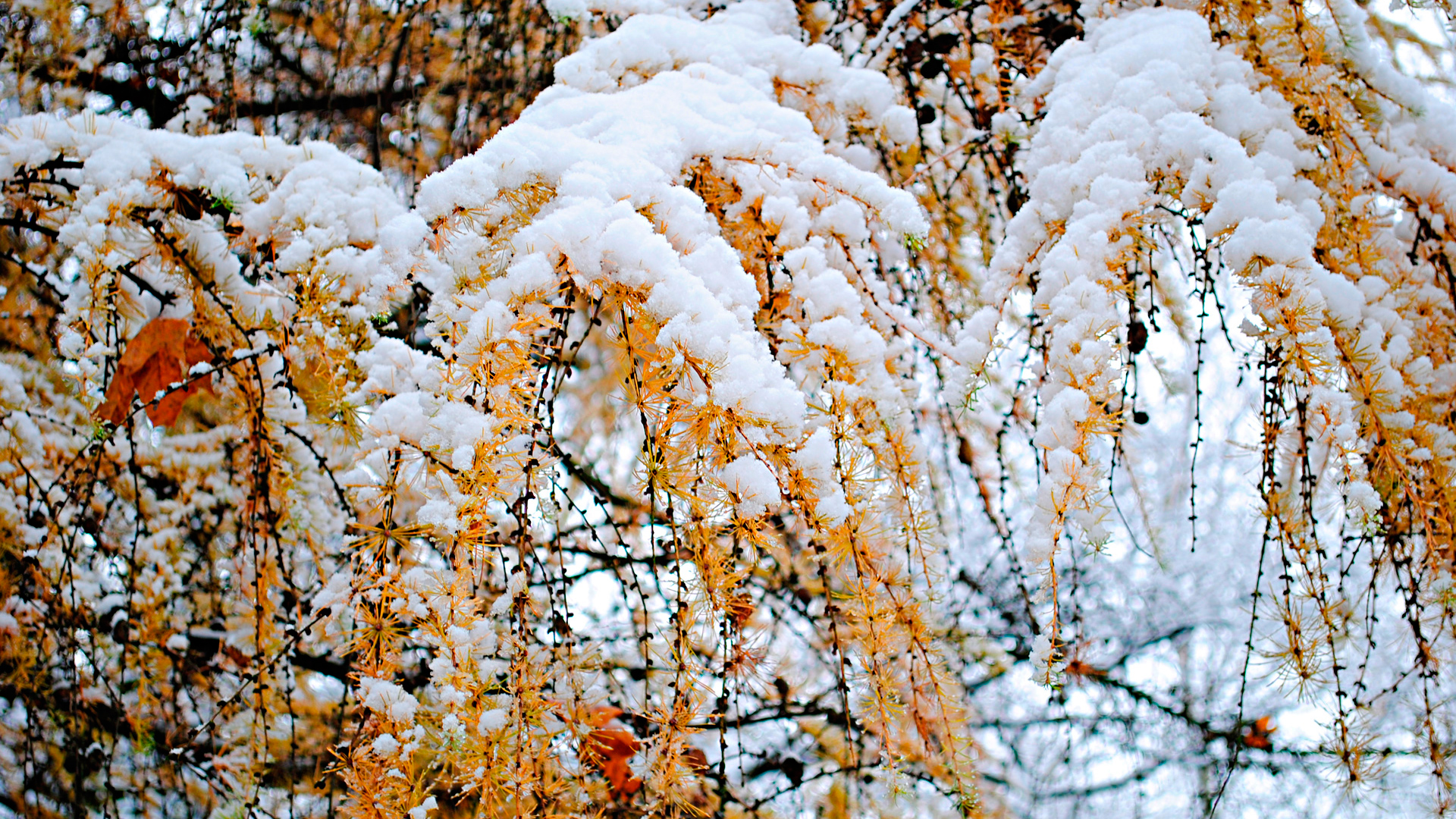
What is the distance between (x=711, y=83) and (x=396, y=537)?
2.59ft

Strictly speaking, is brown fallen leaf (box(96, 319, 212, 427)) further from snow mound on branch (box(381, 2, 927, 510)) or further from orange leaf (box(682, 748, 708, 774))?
orange leaf (box(682, 748, 708, 774))

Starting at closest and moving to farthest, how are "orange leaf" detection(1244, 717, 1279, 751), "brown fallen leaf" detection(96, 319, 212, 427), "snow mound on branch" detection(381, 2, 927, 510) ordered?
"snow mound on branch" detection(381, 2, 927, 510), "brown fallen leaf" detection(96, 319, 212, 427), "orange leaf" detection(1244, 717, 1279, 751)

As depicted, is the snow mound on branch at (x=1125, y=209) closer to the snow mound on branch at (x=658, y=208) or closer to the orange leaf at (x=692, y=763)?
the snow mound on branch at (x=658, y=208)

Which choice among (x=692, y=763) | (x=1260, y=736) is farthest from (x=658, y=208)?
(x=1260, y=736)

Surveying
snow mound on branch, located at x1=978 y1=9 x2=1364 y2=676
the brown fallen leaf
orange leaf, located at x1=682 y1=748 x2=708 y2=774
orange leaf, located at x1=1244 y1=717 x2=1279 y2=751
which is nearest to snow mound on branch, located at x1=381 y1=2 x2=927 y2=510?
snow mound on branch, located at x1=978 y1=9 x2=1364 y2=676

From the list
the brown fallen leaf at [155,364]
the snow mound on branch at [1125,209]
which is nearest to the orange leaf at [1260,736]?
the snow mound on branch at [1125,209]

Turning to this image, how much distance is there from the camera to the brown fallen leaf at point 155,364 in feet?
3.35

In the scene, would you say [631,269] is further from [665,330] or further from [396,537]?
[396,537]

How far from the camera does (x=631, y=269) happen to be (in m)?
0.71

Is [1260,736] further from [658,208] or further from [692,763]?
[658,208]

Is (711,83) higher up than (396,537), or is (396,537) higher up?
(711,83)

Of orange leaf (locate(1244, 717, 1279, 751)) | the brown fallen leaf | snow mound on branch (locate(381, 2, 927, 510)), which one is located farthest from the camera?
orange leaf (locate(1244, 717, 1279, 751))

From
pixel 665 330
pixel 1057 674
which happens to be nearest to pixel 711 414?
pixel 665 330

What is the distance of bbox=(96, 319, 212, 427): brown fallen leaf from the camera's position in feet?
3.35
